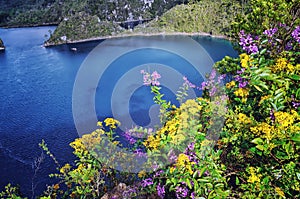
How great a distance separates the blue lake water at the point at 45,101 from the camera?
12.7m

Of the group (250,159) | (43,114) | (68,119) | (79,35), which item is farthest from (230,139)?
(79,35)

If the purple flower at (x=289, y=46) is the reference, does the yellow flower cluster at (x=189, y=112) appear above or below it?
below

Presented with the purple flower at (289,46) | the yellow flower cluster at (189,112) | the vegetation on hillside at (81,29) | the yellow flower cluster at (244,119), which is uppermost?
the purple flower at (289,46)

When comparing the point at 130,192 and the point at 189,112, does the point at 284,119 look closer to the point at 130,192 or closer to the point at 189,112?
the point at 189,112

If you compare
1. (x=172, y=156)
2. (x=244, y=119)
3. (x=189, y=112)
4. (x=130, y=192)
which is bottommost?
(x=130, y=192)

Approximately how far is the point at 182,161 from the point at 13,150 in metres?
14.1

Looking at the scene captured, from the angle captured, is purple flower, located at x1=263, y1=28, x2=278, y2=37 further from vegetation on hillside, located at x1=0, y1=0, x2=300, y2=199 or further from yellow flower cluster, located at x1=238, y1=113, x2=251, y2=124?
yellow flower cluster, located at x1=238, y1=113, x2=251, y2=124

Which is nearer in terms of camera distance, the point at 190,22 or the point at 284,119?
the point at 284,119

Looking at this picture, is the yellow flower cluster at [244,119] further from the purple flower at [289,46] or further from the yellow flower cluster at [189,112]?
the purple flower at [289,46]

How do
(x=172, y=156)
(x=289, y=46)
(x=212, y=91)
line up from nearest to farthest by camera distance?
(x=172, y=156)
(x=289, y=46)
(x=212, y=91)

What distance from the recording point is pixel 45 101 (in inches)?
750

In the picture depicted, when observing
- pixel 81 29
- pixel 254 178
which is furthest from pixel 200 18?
pixel 254 178

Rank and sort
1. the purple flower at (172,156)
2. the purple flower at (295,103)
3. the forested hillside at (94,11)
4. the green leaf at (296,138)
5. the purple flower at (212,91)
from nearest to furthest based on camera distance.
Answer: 1. the green leaf at (296,138)
2. the purple flower at (295,103)
3. the purple flower at (172,156)
4. the purple flower at (212,91)
5. the forested hillside at (94,11)

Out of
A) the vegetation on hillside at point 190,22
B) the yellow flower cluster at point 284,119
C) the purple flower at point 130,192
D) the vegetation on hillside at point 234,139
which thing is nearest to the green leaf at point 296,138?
the vegetation on hillside at point 234,139
